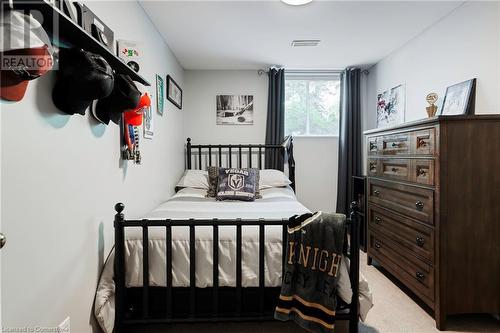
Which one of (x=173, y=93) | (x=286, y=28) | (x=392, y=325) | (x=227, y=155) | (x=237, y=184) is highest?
(x=286, y=28)

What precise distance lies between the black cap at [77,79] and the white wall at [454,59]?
242 centimetres

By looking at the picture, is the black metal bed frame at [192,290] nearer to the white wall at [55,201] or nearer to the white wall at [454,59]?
the white wall at [55,201]

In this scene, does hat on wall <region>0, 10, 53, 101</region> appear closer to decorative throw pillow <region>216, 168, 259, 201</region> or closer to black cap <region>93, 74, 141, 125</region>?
black cap <region>93, 74, 141, 125</region>

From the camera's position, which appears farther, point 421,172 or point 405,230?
point 405,230

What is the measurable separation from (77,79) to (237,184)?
184 cm

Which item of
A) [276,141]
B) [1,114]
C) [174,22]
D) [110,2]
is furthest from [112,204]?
[276,141]

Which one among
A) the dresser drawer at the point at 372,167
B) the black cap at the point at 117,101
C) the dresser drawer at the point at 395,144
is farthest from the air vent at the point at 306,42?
the black cap at the point at 117,101

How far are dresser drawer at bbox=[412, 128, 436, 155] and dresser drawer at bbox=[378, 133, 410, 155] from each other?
0.30 ft

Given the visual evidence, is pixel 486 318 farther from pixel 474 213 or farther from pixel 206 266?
pixel 206 266

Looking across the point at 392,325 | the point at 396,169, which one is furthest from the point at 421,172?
the point at 392,325

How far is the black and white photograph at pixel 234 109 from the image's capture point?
3.72 metres

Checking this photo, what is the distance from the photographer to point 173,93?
303 centimetres

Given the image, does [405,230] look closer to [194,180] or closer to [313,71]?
[194,180]

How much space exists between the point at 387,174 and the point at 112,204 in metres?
2.08
